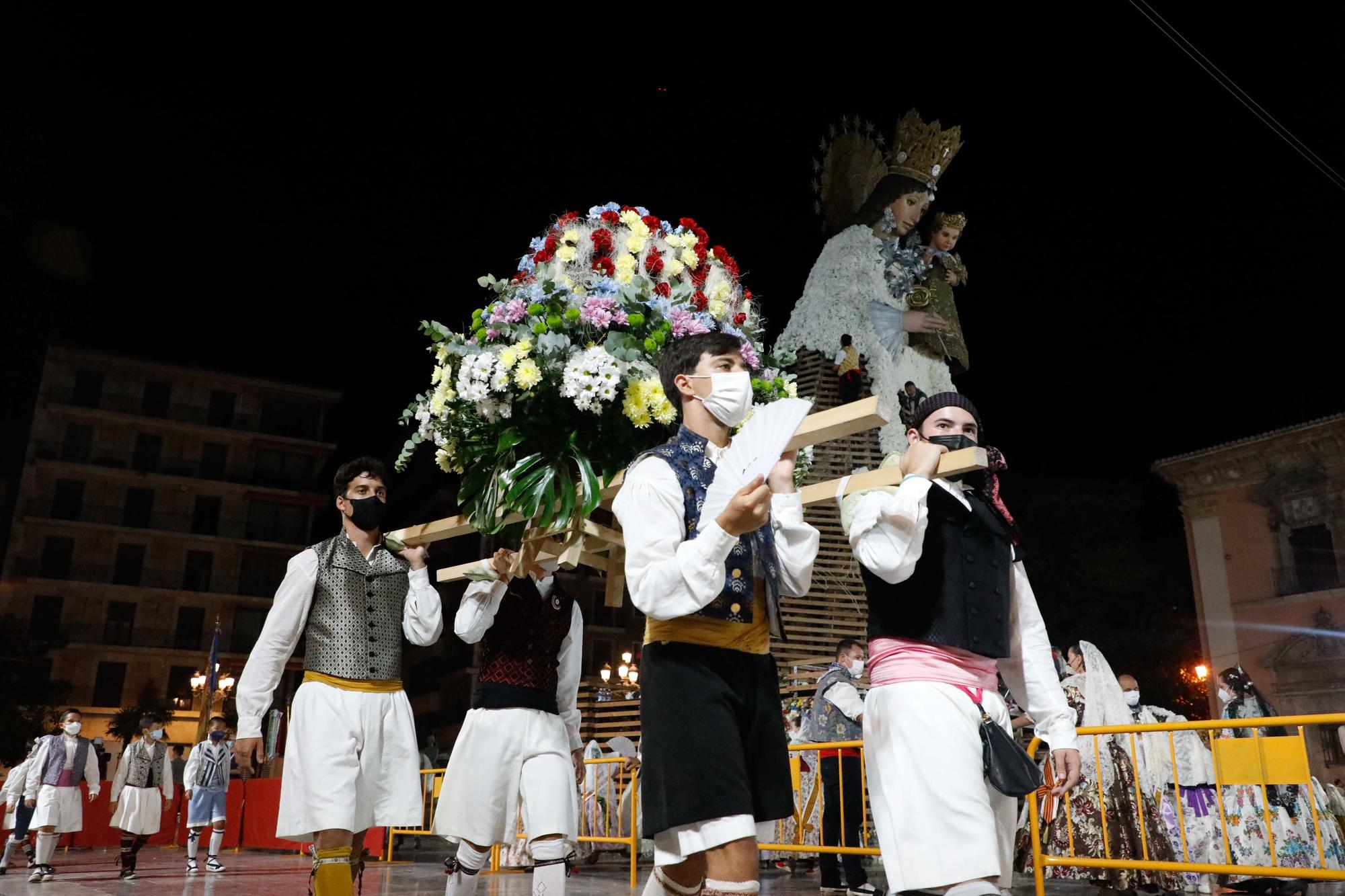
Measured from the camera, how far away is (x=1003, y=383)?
1880cm

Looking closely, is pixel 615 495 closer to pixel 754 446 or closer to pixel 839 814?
pixel 754 446

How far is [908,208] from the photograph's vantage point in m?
13.9

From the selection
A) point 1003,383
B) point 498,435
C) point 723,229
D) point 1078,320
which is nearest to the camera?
point 498,435

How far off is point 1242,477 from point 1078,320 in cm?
887

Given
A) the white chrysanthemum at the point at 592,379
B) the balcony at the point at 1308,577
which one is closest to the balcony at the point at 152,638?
the balcony at the point at 1308,577

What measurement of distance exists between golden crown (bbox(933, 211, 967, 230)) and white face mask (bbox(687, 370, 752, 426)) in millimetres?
11657

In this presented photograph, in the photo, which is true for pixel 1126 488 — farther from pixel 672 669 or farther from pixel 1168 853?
pixel 672 669

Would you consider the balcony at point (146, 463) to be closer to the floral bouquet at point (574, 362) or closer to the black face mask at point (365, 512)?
the black face mask at point (365, 512)

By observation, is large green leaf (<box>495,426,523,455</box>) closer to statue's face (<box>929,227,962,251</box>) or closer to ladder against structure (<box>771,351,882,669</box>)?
ladder against structure (<box>771,351,882,669</box>)

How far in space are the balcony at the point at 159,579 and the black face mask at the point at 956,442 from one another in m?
41.2

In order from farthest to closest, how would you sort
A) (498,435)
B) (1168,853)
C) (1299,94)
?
(1299,94)
(1168,853)
(498,435)

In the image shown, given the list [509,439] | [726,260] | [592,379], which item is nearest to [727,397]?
[592,379]

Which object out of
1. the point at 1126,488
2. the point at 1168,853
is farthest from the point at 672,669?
the point at 1126,488

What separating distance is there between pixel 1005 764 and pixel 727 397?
3.97 ft
